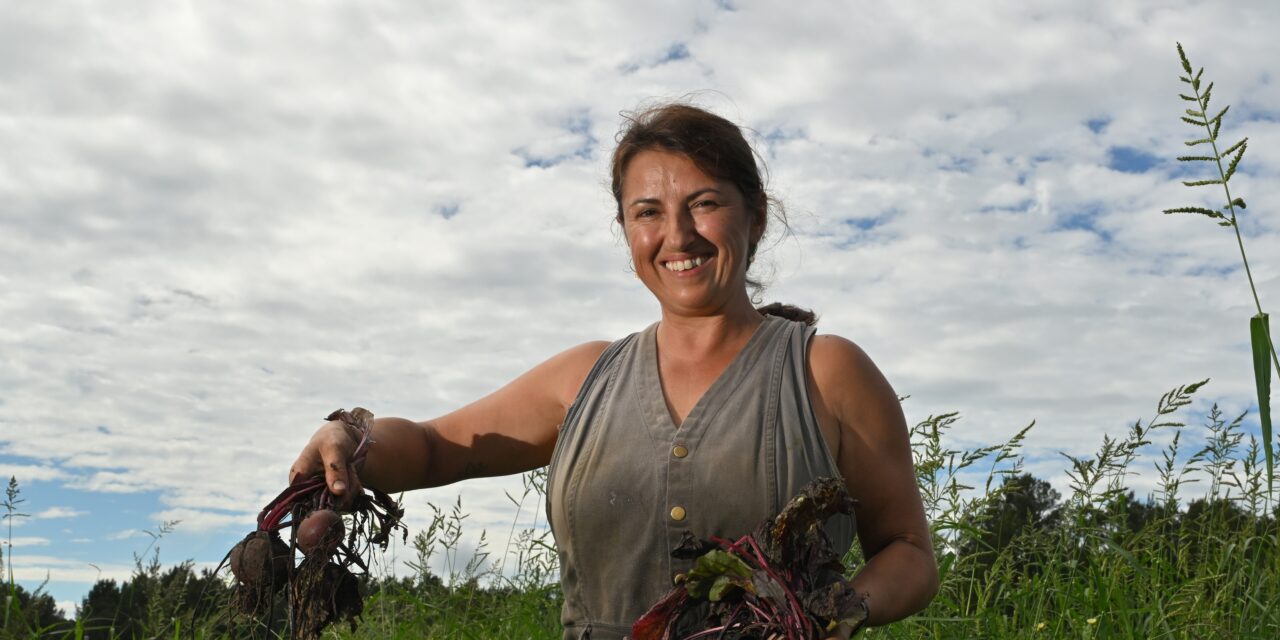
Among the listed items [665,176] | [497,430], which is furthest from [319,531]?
[665,176]

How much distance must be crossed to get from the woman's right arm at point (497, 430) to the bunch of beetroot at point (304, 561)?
307mm

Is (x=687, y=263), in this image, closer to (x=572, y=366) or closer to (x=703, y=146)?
(x=703, y=146)

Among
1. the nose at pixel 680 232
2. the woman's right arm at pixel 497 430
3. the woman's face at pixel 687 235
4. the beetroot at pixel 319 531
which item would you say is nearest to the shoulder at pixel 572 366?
the woman's right arm at pixel 497 430

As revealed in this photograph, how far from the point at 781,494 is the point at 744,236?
26.1 inches

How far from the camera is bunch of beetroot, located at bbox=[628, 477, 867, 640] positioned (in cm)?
216

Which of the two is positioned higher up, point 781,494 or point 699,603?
point 781,494

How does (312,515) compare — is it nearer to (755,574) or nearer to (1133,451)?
(755,574)

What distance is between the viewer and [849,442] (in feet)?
9.14

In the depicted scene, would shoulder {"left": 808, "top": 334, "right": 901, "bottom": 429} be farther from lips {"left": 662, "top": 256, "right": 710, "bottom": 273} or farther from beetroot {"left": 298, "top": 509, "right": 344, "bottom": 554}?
beetroot {"left": 298, "top": 509, "right": 344, "bottom": 554}

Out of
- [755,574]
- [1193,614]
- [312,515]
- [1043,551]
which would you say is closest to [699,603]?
[755,574]

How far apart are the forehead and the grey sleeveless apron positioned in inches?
16.0

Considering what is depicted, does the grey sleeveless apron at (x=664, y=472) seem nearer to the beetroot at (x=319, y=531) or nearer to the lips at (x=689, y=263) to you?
the lips at (x=689, y=263)

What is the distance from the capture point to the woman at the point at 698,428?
2660 millimetres

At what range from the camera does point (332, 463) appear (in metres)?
2.75
